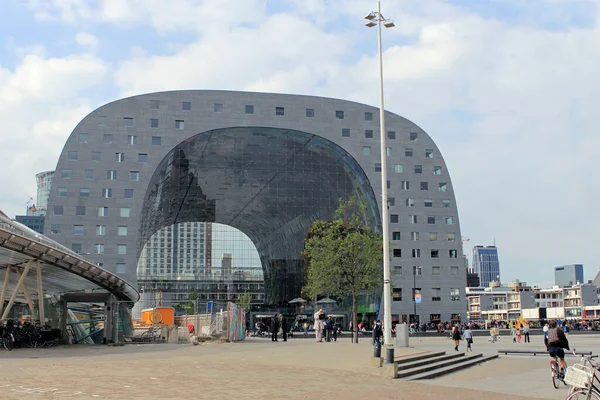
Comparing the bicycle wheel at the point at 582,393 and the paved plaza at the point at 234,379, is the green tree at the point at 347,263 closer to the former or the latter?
the paved plaza at the point at 234,379

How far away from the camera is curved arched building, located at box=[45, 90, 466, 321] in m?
77.7

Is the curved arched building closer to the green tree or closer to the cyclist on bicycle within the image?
the green tree

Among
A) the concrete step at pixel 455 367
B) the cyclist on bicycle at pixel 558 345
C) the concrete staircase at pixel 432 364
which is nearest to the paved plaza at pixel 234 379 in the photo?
the concrete step at pixel 455 367

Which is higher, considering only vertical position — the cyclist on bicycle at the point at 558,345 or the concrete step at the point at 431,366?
the cyclist on bicycle at the point at 558,345

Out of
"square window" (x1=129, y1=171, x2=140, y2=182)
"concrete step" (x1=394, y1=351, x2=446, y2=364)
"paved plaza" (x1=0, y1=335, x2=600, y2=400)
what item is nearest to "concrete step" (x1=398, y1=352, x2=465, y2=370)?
"concrete step" (x1=394, y1=351, x2=446, y2=364)

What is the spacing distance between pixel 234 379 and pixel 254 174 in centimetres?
6885

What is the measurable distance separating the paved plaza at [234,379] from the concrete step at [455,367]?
1.41ft

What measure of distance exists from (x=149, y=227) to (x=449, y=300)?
41640mm

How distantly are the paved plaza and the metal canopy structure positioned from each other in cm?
417

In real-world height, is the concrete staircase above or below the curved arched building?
below

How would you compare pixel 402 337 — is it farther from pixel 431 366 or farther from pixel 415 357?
pixel 431 366

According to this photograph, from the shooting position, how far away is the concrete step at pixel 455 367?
69.9 ft

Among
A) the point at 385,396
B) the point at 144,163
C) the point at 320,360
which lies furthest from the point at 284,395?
the point at 144,163

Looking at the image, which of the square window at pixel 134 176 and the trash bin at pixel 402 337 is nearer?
the trash bin at pixel 402 337
